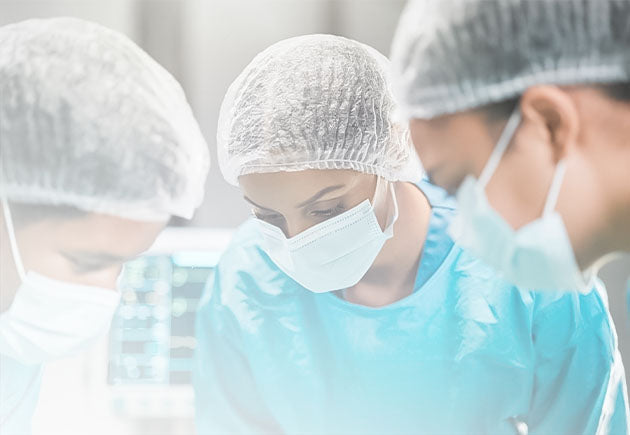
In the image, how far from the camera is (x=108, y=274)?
3.91 ft

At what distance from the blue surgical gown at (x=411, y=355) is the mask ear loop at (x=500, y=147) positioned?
0.43 meters

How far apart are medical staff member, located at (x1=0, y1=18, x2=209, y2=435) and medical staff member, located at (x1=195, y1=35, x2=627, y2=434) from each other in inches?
6.8

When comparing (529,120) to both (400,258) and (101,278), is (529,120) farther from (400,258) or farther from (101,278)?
(101,278)

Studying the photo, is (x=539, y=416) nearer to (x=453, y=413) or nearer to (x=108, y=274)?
(x=453, y=413)

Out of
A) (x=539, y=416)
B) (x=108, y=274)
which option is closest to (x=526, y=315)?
(x=539, y=416)

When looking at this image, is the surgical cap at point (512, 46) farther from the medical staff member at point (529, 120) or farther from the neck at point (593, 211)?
the neck at point (593, 211)

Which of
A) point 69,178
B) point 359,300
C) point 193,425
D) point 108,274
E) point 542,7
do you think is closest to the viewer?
point 542,7

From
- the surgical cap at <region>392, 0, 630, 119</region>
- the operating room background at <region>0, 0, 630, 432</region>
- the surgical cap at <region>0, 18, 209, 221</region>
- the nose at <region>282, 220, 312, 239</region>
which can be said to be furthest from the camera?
the operating room background at <region>0, 0, 630, 432</region>

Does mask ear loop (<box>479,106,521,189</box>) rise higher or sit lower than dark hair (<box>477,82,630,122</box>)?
lower

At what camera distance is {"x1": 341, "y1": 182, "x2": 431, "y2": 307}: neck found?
140 centimetres

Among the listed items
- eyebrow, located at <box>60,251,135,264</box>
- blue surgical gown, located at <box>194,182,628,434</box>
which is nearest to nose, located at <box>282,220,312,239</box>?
blue surgical gown, located at <box>194,182,628,434</box>

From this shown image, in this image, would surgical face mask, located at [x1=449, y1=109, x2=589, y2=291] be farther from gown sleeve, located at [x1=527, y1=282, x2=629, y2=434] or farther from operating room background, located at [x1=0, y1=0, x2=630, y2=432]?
operating room background, located at [x1=0, y1=0, x2=630, y2=432]

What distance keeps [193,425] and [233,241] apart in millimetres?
434

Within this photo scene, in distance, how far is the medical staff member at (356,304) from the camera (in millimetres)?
1258
